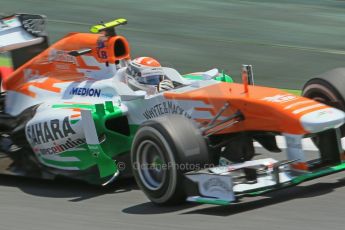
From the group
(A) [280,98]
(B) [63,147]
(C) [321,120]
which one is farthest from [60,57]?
(C) [321,120]

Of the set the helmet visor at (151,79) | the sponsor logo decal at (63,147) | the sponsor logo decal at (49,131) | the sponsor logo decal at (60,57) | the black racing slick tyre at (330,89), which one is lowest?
the sponsor logo decal at (63,147)

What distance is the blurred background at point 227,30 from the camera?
12945 millimetres

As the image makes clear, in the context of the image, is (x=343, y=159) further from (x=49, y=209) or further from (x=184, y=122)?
(x=49, y=209)

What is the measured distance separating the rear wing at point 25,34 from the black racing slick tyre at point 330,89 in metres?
3.13

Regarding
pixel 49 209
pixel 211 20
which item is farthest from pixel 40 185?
pixel 211 20

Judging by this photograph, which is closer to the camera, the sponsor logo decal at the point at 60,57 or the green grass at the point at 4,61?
the sponsor logo decal at the point at 60,57

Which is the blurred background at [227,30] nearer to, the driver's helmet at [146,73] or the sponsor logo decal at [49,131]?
the driver's helmet at [146,73]

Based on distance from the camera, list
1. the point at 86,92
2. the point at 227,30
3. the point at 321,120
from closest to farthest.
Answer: the point at 321,120 → the point at 86,92 → the point at 227,30

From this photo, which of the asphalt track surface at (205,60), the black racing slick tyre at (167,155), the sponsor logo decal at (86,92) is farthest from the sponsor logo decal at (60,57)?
the black racing slick tyre at (167,155)

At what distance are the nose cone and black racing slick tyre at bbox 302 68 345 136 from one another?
78 cm

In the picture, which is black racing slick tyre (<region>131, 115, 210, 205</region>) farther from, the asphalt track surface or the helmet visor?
the helmet visor

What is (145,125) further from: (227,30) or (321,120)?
(227,30)

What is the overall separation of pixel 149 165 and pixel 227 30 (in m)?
7.42

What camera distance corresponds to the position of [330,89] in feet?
26.7
